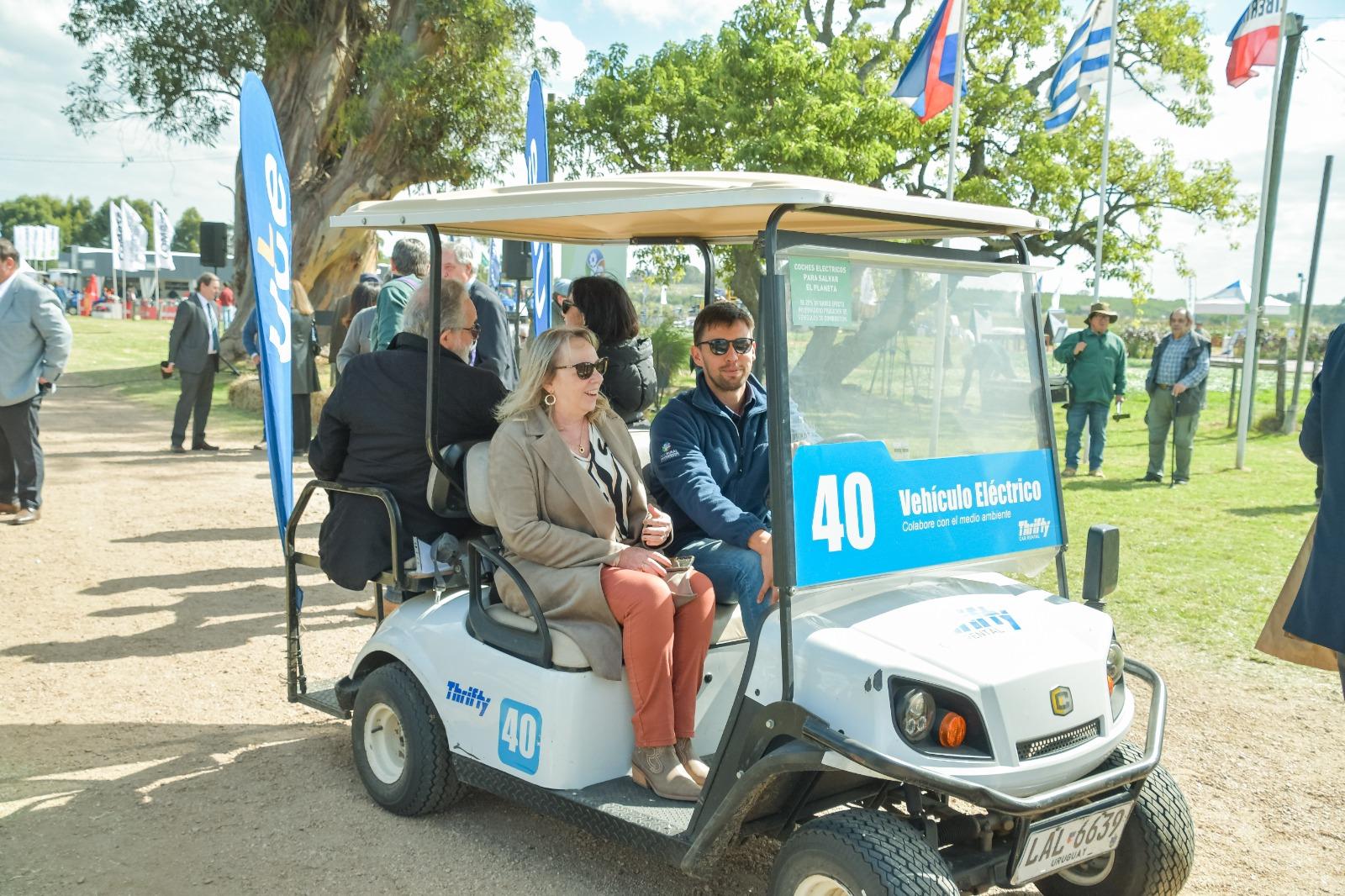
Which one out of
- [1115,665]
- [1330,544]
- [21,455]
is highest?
[1330,544]

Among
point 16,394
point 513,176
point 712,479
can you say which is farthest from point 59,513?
point 513,176

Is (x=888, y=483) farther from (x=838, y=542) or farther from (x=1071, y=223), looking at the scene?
(x=1071, y=223)

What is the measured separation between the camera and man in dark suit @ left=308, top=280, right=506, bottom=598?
4125 millimetres

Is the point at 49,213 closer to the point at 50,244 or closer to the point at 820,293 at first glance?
the point at 50,244

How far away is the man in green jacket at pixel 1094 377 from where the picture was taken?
1197 cm

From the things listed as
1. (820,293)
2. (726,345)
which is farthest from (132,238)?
(820,293)

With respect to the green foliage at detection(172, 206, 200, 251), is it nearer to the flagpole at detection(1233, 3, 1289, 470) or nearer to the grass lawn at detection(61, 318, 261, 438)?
the grass lawn at detection(61, 318, 261, 438)

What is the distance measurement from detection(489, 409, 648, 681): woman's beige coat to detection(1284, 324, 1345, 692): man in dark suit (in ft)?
6.10

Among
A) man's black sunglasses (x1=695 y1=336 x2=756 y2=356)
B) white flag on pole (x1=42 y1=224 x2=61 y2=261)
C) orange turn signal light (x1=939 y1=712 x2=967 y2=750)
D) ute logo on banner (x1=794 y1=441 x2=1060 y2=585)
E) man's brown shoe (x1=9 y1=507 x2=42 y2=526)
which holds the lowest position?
man's brown shoe (x1=9 y1=507 x2=42 y2=526)

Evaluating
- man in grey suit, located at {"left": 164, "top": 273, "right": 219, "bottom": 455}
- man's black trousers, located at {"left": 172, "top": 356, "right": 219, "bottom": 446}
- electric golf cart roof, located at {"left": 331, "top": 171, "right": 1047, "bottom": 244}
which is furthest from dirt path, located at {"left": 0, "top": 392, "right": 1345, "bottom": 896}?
man's black trousers, located at {"left": 172, "top": 356, "right": 219, "bottom": 446}

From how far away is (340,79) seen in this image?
65.0ft

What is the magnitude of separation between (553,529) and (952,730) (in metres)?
1.38

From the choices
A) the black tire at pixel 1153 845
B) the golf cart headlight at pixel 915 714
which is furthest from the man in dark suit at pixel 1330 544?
the golf cart headlight at pixel 915 714

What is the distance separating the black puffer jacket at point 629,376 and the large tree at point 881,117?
49.5 feet
